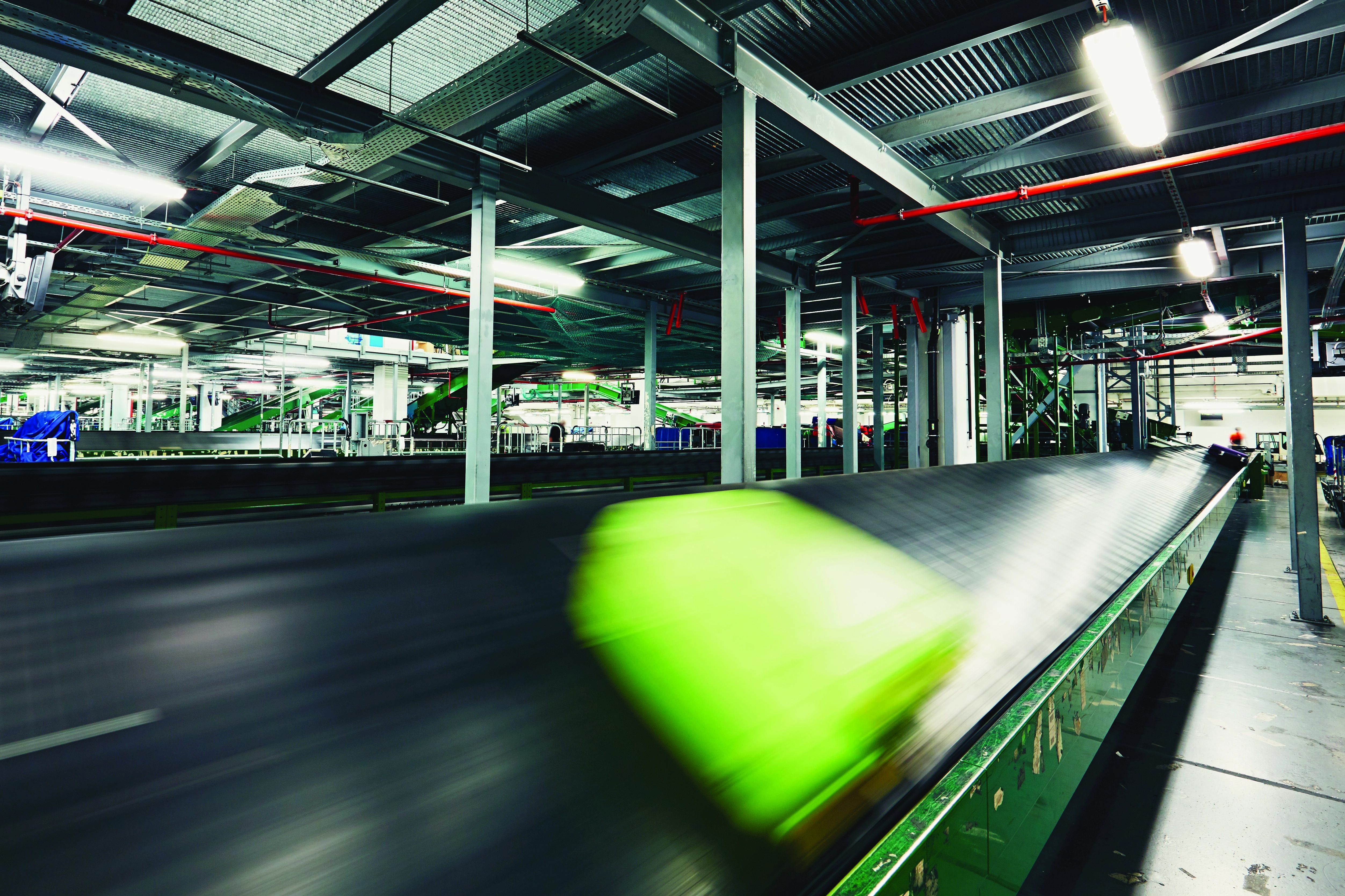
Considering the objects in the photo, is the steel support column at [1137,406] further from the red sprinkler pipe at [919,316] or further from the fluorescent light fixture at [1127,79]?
the fluorescent light fixture at [1127,79]

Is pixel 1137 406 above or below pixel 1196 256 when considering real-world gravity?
below

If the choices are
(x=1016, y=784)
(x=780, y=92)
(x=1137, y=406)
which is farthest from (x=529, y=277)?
(x=1137, y=406)

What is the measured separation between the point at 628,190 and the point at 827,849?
18.7 ft

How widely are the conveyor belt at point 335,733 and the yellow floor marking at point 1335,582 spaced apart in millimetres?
4844

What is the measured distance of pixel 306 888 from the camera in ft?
1.52

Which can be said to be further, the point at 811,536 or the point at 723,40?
the point at 723,40

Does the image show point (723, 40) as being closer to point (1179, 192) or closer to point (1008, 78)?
point (1008, 78)

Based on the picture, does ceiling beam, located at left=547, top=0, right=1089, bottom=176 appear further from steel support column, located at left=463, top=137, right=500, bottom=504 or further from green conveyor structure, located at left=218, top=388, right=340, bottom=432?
green conveyor structure, located at left=218, top=388, right=340, bottom=432

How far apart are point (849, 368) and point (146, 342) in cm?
1366

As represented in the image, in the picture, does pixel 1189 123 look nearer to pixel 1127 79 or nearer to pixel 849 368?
pixel 1127 79

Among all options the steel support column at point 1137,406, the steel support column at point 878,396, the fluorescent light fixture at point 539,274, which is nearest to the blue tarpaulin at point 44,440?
the fluorescent light fixture at point 539,274

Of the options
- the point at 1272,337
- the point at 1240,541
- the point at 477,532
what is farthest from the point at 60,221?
the point at 1272,337

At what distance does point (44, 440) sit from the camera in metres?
6.23

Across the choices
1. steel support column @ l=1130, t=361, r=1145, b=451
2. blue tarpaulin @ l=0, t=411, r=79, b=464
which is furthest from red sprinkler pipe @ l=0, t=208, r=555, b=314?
steel support column @ l=1130, t=361, r=1145, b=451
